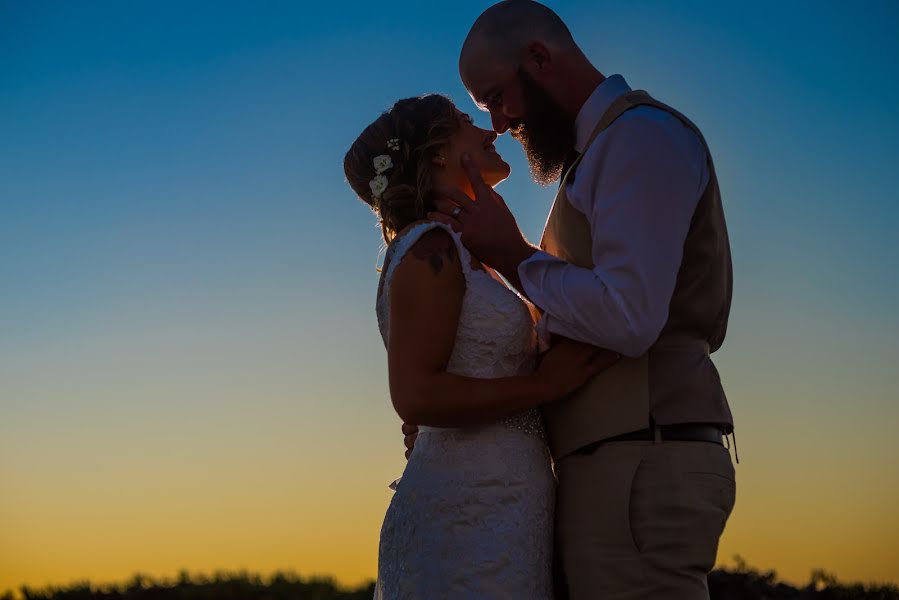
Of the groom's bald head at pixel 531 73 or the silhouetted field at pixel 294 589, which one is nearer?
the groom's bald head at pixel 531 73

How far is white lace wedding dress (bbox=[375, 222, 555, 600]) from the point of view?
3393 millimetres

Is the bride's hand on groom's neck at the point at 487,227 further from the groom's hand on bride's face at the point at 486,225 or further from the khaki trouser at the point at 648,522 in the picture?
the khaki trouser at the point at 648,522

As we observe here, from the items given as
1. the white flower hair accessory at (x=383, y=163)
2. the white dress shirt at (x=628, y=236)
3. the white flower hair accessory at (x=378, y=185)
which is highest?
the white flower hair accessory at (x=383, y=163)

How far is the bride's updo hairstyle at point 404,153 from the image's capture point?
3.97m

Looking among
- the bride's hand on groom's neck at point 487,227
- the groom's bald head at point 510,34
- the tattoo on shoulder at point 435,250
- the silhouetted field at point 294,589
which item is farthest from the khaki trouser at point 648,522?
the silhouetted field at point 294,589

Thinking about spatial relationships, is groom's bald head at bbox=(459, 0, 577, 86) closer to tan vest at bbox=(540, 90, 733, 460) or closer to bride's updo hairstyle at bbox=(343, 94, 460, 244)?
bride's updo hairstyle at bbox=(343, 94, 460, 244)

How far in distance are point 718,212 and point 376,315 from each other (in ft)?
4.24

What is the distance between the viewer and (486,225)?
3609mm

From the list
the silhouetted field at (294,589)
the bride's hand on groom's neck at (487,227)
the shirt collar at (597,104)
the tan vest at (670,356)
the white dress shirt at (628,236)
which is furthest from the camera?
the silhouetted field at (294,589)

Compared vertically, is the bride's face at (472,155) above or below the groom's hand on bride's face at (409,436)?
above

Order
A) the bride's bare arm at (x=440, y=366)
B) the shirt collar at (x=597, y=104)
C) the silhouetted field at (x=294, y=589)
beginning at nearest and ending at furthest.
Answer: the bride's bare arm at (x=440, y=366) < the shirt collar at (x=597, y=104) < the silhouetted field at (x=294, y=589)

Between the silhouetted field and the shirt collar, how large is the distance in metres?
4.43

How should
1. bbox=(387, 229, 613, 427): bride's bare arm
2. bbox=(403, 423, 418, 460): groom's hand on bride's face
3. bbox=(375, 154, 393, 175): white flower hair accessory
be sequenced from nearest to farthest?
1. bbox=(387, 229, 613, 427): bride's bare arm
2. bbox=(375, 154, 393, 175): white flower hair accessory
3. bbox=(403, 423, 418, 460): groom's hand on bride's face

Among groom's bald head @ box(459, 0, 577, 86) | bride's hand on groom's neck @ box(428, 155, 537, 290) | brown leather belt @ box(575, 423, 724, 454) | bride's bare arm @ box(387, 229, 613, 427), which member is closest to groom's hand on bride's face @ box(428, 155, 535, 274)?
bride's hand on groom's neck @ box(428, 155, 537, 290)
